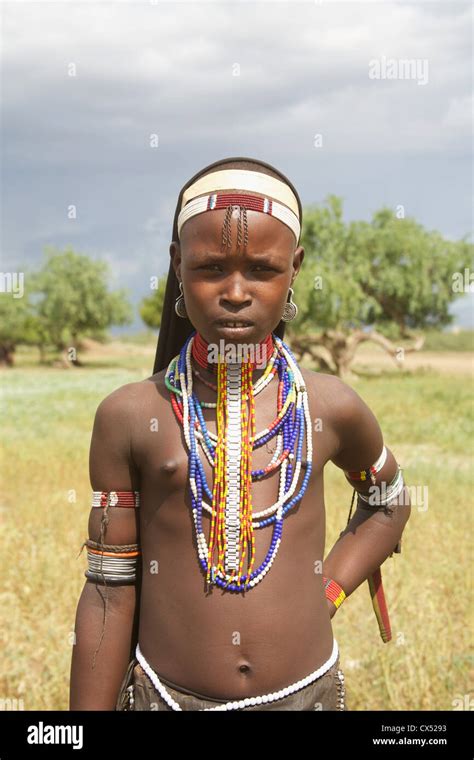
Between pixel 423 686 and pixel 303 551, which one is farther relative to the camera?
pixel 423 686

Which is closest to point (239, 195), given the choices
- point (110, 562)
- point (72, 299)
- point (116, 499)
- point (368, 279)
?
point (116, 499)

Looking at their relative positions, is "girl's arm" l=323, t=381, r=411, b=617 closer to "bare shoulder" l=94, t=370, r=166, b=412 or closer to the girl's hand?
the girl's hand

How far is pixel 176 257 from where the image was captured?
258 cm

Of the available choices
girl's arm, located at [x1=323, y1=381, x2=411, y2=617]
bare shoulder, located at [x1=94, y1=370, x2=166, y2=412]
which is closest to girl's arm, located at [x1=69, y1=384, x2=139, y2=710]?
bare shoulder, located at [x1=94, y1=370, x2=166, y2=412]

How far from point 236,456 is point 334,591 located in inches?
30.6

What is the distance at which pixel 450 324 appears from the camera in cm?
3712

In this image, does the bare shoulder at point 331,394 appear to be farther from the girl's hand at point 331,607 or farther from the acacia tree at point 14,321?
the acacia tree at point 14,321

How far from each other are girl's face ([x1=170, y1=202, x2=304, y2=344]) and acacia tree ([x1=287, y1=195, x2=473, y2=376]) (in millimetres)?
28971

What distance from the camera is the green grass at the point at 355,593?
466 cm

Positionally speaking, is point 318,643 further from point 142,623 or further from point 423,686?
point 423,686

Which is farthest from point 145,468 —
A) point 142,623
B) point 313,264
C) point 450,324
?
point 450,324

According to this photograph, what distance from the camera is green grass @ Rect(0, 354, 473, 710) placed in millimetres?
4664
